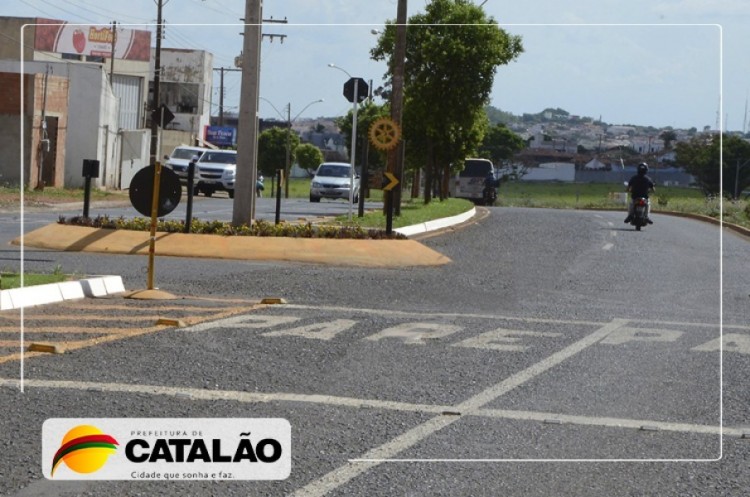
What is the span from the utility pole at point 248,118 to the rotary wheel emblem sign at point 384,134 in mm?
5530

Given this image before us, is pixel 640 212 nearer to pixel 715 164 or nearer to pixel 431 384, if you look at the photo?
pixel 715 164

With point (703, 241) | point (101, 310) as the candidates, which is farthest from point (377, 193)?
point (101, 310)

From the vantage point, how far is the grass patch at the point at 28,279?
13.2 meters

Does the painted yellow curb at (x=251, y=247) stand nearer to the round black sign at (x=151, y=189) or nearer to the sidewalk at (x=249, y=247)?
the sidewalk at (x=249, y=247)

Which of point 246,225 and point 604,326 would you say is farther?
point 246,225

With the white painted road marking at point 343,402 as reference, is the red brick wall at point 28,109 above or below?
above

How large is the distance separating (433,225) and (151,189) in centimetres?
1569

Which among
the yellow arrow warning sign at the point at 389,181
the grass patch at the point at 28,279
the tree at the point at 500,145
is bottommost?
the grass patch at the point at 28,279

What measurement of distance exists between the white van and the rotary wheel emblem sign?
107 feet

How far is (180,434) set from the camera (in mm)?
5238

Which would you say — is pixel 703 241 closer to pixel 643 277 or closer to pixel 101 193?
pixel 643 277

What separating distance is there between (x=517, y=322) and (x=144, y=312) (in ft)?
12.5

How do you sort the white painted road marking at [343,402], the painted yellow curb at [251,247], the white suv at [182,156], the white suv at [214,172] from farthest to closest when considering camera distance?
the white suv at [182,156], the white suv at [214,172], the painted yellow curb at [251,247], the white painted road marking at [343,402]

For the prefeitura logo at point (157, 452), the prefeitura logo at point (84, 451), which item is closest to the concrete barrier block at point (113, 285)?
the prefeitura logo at point (157, 452)
